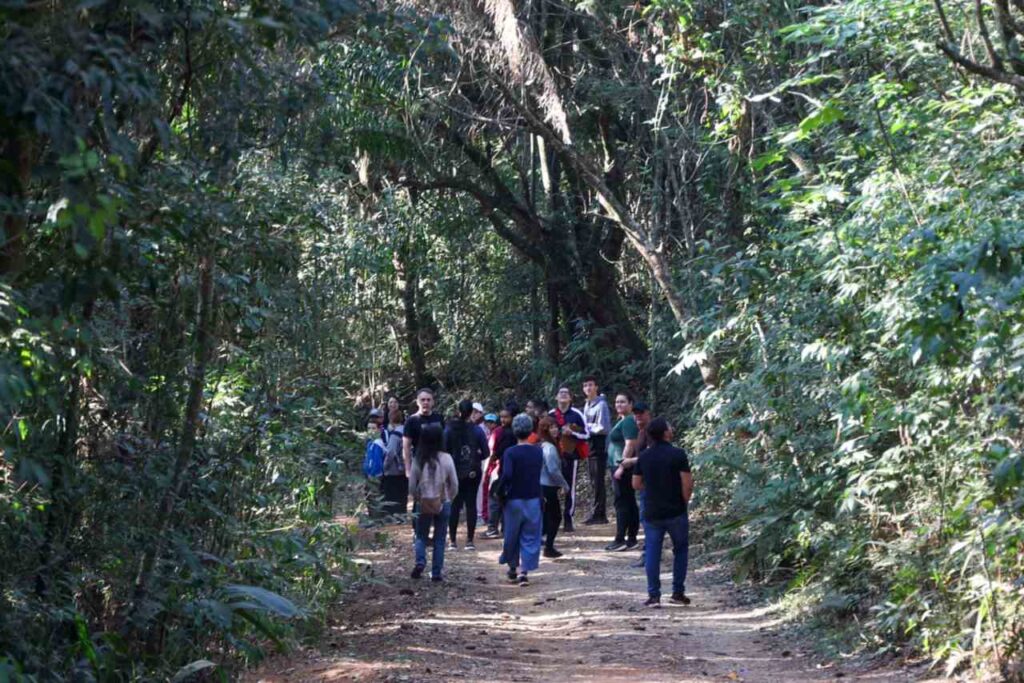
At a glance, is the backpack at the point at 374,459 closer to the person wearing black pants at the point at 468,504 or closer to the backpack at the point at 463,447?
the backpack at the point at 463,447

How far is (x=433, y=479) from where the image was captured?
13289 mm

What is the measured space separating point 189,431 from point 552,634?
4.87m

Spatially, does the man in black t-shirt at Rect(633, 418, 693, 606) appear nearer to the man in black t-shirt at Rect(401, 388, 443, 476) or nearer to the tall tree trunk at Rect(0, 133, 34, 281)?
the man in black t-shirt at Rect(401, 388, 443, 476)

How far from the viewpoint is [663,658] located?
10062 millimetres

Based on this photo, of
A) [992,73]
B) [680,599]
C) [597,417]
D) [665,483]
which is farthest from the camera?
[597,417]

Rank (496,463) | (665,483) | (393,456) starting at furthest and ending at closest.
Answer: (496,463) → (393,456) → (665,483)

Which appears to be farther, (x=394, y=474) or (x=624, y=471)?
(x=394, y=474)

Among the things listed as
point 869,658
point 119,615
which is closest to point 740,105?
point 869,658

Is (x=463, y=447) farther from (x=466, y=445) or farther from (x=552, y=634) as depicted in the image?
(x=552, y=634)

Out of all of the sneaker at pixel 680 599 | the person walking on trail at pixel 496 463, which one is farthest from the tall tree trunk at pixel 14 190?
the person walking on trail at pixel 496 463

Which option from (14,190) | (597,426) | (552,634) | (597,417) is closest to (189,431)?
(14,190)

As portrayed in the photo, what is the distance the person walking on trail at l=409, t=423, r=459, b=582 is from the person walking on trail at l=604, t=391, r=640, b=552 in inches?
111

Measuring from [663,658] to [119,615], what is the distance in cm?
445

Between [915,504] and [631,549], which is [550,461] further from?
[915,504]
